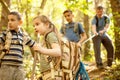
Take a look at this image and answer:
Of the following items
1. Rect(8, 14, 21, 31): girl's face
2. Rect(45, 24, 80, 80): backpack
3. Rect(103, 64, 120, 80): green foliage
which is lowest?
Rect(103, 64, 120, 80): green foliage

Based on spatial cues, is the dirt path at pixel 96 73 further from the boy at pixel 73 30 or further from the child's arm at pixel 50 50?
the child's arm at pixel 50 50

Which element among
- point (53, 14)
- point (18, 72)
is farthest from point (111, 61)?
point (53, 14)

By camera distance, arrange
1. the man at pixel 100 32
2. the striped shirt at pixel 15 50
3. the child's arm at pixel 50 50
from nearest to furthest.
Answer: the child's arm at pixel 50 50, the striped shirt at pixel 15 50, the man at pixel 100 32

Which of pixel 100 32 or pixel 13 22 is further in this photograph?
pixel 100 32

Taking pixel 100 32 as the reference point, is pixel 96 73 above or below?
below

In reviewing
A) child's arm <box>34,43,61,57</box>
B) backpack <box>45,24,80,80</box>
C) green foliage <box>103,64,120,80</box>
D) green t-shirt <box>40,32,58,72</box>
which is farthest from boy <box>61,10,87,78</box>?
child's arm <box>34,43,61,57</box>

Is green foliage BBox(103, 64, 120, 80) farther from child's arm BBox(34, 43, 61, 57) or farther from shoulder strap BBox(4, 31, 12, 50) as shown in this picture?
child's arm BBox(34, 43, 61, 57)

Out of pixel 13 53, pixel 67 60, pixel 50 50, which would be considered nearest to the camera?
pixel 50 50

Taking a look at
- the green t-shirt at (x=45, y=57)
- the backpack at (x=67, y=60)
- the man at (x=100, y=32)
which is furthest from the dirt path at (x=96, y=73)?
the green t-shirt at (x=45, y=57)

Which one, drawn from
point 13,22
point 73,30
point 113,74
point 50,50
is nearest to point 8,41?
point 13,22

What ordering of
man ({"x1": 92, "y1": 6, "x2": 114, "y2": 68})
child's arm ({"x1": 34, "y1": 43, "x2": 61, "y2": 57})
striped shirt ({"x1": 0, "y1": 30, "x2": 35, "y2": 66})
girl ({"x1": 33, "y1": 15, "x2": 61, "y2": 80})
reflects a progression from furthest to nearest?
man ({"x1": 92, "y1": 6, "x2": 114, "y2": 68}), striped shirt ({"x1": 0, "y1": 30, "x2": 35, "y2": 66}), girl ({"x1": 33, "y1": 15, "x2": 61, "y2": 80}), child's arm ({"x1": 34, "y1": 43, "x2": 61, "y2": 57})

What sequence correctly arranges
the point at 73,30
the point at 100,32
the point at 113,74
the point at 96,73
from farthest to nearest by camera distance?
the point at 96,73, the point at 100,32, the point at 73,30, the point at 113,74

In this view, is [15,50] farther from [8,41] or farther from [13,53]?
[8,41]

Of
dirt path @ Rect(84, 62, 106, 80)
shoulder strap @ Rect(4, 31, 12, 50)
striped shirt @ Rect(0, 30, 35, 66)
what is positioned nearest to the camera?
shoulder strap @ Rect(4, 31, 12, 50)
